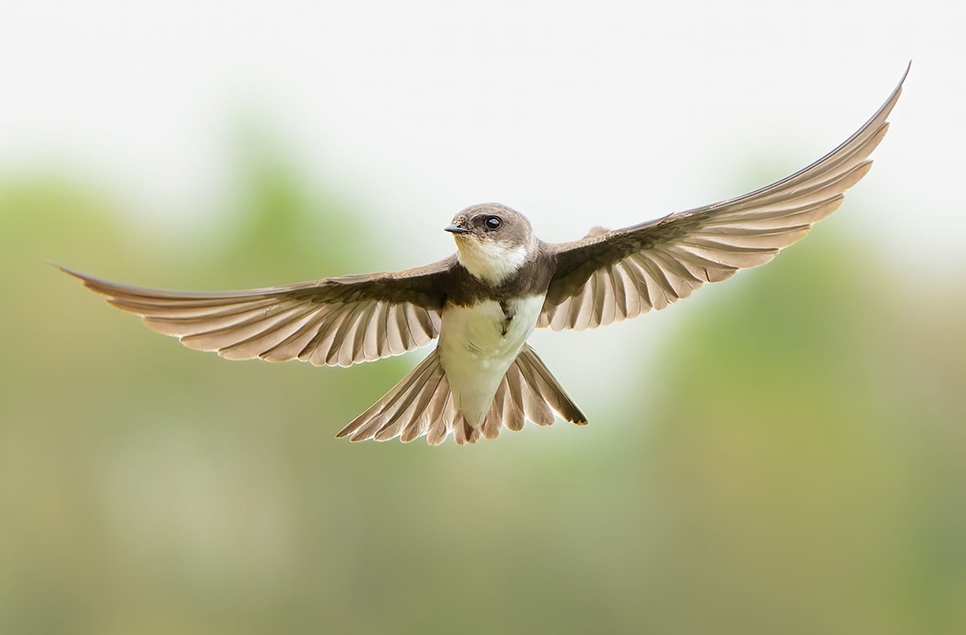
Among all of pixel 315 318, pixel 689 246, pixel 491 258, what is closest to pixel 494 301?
pixel 491 258

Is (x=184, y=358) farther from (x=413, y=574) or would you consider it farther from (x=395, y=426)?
(x=395, y=426)

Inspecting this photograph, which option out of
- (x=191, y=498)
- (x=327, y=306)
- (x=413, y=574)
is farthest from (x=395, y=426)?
(x=413, y=574)

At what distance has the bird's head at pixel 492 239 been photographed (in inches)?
61.9

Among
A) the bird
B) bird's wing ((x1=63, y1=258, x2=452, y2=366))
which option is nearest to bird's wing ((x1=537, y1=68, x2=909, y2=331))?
the bird

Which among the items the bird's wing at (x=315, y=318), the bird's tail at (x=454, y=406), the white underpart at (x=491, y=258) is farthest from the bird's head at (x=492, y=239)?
the bird's tail at (x=454, y=406)

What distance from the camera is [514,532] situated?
10.7 meters

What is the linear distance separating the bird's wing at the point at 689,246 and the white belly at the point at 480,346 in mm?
167

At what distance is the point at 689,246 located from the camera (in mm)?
1881

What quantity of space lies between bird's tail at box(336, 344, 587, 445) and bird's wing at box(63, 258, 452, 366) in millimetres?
77

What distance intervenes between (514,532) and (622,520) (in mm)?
1284

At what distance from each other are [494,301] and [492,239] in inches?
3.8

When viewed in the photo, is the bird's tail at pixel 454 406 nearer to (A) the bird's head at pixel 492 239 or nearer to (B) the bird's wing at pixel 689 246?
(B) the bird's wing at pixel 689 246

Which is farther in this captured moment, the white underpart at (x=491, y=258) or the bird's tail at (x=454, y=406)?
the bird's tail at (x=454, y=406)

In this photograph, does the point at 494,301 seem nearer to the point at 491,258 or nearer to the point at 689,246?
the point at 491,258
